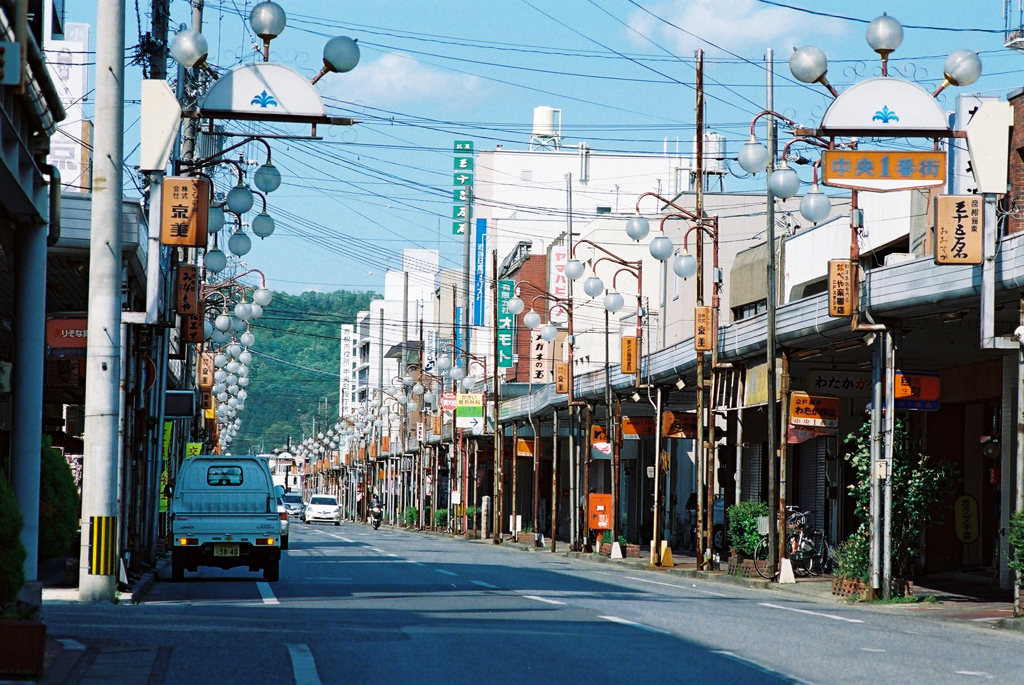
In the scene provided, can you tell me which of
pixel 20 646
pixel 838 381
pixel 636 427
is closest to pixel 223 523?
pixel 838 381

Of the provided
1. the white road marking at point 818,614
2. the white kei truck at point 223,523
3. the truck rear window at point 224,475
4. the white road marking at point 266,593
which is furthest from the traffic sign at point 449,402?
the white road marking at point 818,614

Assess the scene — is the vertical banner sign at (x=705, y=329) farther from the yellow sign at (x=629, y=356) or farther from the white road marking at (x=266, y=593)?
the white road marking at (x=266, y=593)

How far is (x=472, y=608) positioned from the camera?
58.2ft

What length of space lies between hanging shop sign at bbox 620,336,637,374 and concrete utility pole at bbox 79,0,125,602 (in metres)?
22.6

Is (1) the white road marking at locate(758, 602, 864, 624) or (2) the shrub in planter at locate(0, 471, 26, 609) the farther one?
(1) the white road marking at locate(758, 602, 864, 624)

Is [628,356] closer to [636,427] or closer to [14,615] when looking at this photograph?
[636,427]

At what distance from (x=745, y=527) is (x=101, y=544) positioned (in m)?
16.3

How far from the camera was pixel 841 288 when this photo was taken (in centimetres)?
2336

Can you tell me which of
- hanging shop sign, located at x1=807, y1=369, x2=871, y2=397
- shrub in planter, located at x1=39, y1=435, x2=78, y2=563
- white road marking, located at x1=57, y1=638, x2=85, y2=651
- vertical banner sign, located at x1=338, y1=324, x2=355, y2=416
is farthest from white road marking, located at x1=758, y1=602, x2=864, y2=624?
vertical banner sign, located at x1=338, y1=324, x2=355, y2=416

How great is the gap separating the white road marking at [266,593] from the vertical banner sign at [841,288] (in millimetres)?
10163

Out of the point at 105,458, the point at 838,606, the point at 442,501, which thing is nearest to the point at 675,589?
the point at 838,606

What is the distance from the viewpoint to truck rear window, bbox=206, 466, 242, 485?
26.4 meters

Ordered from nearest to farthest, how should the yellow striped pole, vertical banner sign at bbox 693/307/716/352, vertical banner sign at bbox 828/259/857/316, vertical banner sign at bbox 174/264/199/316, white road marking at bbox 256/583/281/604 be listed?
the yellow striped pole → white road marking at bbox 256/583/281/604 → vertical banner sign at bbox 828/259/857/316 → vertical banner sign at bbox 174/264/199/316 → vertical banner sign at bbox 693/307/716/352

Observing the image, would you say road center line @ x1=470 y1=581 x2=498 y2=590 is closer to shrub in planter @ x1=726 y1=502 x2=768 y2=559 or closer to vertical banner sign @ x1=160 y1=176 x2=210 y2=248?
vertical banner sign @ x1=160 y1=176 x2=210 y2=248
